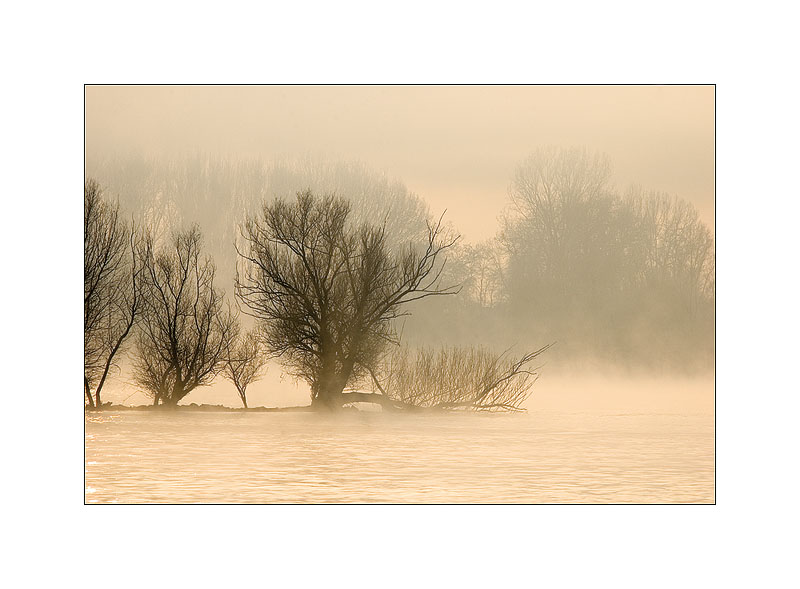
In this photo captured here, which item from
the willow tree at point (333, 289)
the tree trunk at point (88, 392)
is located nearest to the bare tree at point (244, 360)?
the willow tree at point (333, 289)

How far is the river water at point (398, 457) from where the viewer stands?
8836 mm

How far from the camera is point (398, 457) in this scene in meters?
9.48

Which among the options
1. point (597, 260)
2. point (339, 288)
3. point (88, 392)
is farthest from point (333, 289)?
point (597, 260)

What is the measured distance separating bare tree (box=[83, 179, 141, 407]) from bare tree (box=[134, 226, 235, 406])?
0.16m

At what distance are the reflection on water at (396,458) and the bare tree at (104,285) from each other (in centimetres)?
56

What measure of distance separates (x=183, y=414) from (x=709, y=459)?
16.0 ft

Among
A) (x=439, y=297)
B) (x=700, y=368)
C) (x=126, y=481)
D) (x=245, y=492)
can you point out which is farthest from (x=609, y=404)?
(x=126, y=481)

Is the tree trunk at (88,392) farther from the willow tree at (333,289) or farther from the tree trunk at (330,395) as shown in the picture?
the tree trunk at (330,395)

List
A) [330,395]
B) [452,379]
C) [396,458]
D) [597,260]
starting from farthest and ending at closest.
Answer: [597,260] → [452,379] → [330,395] → [396,458]

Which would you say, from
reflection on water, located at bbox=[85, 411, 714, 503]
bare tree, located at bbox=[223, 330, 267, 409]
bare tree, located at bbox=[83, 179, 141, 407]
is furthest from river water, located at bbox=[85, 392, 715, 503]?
bare tree, located at bbox=[83, 179, 141, 407]

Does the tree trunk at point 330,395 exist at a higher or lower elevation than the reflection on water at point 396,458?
higher

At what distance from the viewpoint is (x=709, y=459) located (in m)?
9.59

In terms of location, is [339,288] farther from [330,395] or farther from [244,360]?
[244,360]

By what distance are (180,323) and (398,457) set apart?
272 cm
